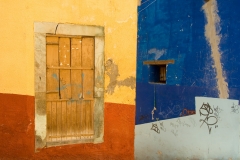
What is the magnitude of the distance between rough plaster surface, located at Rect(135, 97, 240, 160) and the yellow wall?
88 centimetres

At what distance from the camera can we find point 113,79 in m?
5.12

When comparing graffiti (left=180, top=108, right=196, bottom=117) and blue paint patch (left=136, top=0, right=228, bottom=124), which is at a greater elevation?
blue paint patch (left=136, top=0, right=228, bottom=124)

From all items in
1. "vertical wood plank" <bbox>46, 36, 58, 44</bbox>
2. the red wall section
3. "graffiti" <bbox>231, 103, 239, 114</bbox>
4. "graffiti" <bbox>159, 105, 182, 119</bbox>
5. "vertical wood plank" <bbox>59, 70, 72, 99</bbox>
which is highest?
"vertical wood plank" <bbox>46, 36, 58, 44</bbox>

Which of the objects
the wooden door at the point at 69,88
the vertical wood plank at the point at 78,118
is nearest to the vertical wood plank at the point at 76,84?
the wooden door at the point at 69,88

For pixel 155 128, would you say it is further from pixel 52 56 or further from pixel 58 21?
pixel 58 21

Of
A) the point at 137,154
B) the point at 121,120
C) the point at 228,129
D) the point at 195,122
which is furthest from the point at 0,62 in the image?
the point at 228,129

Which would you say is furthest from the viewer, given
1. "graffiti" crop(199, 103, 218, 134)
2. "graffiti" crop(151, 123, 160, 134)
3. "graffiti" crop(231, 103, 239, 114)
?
"graffiti" crop(151, 123, 160, 134)

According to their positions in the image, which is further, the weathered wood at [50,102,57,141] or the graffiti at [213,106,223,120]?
the weathered wood at [50,102,57,141]

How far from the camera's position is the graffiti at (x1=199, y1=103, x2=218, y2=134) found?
3.96 meters

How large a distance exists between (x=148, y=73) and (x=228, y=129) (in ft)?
5.78

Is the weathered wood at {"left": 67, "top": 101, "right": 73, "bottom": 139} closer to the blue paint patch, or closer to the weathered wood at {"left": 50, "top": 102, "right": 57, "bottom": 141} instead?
the weathered wood at {"left": 50, "top": 102, "right": 57, "bottom": 141}

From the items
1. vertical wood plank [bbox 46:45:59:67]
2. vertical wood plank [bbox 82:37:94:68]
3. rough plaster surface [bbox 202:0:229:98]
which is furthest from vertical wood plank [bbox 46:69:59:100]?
rough plaster surface [bbox 202:0:229:98]

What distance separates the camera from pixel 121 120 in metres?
5.16

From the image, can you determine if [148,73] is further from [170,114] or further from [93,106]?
[93,106]
